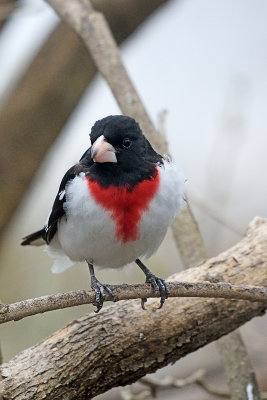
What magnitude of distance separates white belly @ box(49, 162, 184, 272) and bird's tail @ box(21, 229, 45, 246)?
14.0 inches

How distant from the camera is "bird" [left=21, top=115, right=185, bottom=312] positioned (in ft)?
9.48

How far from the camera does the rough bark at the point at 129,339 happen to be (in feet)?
9.30

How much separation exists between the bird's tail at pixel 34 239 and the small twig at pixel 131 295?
778mm

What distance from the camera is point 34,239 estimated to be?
352 centimetres

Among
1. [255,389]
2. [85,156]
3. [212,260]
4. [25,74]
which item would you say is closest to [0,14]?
[25,74]

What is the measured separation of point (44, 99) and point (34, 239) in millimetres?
2504

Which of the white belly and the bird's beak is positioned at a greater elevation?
the bird's beak

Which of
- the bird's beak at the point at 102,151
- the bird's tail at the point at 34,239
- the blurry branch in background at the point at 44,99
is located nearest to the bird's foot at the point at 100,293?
the bird's beak at the point at 102,151

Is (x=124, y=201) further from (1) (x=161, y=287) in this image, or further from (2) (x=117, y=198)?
(1) (x=161, y=287)

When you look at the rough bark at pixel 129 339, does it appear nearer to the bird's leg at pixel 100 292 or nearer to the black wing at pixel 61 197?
the bird's leg at pixel 100 292

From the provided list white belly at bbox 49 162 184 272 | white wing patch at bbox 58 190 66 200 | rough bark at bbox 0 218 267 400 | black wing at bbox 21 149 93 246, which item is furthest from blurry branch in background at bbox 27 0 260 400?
white wing patch at bbox 58 190 66 200

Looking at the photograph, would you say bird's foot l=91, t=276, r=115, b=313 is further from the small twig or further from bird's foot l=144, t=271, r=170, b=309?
bird's foot l=144, t=271, r=170, b=309

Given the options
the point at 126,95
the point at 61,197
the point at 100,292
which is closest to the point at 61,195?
the point at 61,197

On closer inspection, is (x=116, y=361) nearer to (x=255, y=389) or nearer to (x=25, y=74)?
(x=255, y=389)
